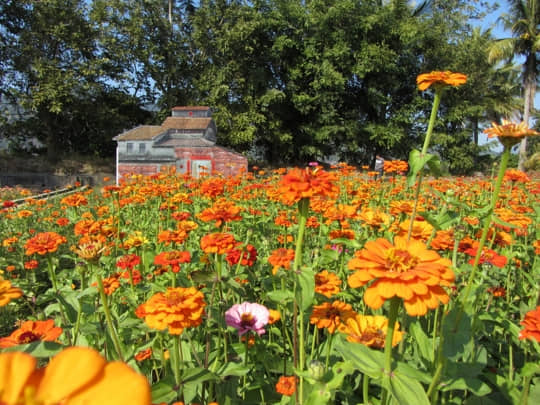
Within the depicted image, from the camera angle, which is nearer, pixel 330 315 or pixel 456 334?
pixel 456 334

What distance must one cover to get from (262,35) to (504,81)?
1790 cm

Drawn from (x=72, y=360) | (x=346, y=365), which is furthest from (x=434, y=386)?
(x=72, y=360)

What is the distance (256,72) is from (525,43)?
14.5 metres

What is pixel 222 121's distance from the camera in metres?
18.0

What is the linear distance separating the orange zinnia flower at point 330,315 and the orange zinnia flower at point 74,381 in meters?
0.91

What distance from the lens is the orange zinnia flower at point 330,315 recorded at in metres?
1.17

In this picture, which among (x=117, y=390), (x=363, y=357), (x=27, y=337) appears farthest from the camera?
(x=27, y=337)

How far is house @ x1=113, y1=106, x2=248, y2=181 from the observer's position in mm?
13238

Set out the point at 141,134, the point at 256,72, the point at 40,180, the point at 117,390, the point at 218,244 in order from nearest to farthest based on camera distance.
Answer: the point at 117,390
the point at 218,244
the point at 40,180
the point at 141,134
the point at 256,72

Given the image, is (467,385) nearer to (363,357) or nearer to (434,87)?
(363,357)

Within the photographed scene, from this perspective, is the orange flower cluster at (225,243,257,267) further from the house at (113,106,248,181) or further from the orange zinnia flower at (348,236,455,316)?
the house at (113,106,248,181)

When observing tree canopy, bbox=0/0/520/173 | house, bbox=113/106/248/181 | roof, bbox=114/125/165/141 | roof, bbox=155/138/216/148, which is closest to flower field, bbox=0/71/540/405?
house, bbox=113/106/248/181

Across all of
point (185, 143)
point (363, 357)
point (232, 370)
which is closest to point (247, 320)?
point (232, 370)

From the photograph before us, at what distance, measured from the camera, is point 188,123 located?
13977 millimetres
